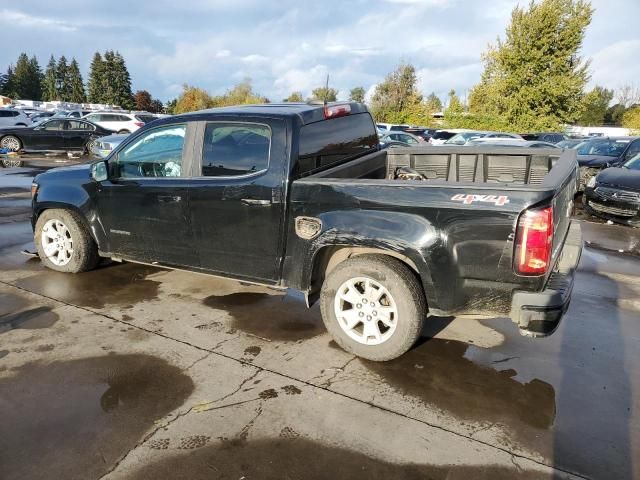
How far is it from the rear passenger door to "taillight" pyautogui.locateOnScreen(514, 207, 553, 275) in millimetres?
1757

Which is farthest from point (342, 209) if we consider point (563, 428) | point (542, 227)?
point (563, 428)

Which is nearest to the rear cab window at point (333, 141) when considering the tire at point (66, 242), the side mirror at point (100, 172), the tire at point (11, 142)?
the side mirror at point (100, 172)

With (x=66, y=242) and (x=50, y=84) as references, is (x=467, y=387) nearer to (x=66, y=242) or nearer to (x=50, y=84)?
(x=66, y=242)

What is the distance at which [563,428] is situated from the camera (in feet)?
9.30

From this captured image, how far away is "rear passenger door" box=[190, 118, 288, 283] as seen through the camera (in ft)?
12.3

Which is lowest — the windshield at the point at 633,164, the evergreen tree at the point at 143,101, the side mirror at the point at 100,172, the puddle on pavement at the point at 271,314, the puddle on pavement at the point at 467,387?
the puddle on pavement at the point at 467,387

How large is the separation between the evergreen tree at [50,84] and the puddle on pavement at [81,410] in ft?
384

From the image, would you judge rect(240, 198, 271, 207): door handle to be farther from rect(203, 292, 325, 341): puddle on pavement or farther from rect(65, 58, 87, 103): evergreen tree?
rect(65, 58, 87, 103): evergreen tree

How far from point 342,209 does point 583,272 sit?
4.04 meters

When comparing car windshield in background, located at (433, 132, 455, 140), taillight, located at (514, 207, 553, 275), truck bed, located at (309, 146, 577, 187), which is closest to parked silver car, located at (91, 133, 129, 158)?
truck bed, located at (309, 146, 577, 187)

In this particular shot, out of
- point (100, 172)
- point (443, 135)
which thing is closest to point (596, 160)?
point (100, 172)

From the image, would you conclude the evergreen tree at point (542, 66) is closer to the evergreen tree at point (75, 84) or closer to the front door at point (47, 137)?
the front door at point (47, 137)

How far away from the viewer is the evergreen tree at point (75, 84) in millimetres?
101188

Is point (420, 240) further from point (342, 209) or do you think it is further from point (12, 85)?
point (12, 85)
